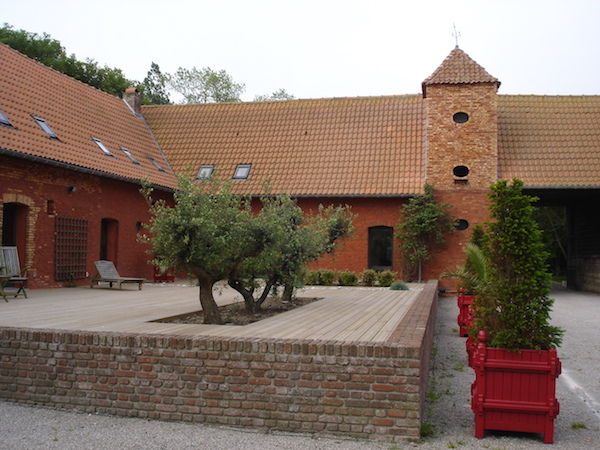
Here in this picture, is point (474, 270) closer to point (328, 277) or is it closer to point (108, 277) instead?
point (328, 277)

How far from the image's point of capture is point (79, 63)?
30.3 metres

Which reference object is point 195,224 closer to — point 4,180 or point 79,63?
point 4,180

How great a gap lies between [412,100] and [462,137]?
13.5 feet

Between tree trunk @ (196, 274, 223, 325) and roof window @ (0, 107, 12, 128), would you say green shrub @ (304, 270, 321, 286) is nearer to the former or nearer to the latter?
roof window @ (0, 107, 12, 128)

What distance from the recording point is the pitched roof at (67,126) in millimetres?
14195

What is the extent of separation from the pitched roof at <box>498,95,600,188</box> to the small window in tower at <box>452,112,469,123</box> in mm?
1890

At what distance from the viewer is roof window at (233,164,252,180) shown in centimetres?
→ 2175

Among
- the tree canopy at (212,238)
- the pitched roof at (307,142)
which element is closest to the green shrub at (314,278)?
the pitched roof at (307,142)

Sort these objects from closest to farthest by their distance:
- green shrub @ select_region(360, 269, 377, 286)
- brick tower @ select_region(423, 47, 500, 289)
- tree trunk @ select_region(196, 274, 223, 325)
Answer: tree trunk @ select_region(196, 274, 223, 325), green shrub @ select_region(360, 269, 377, 286), brick tower @ select_region(423, 47, 500, 289)

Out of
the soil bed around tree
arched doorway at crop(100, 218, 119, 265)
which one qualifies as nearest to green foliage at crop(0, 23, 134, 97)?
arched doorway at crop(100, 218, 119, 265)

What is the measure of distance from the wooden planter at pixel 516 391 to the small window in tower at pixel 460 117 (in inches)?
639

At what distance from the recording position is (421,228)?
770 inches

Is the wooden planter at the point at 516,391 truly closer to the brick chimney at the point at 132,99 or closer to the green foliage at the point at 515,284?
the green foliage at the point at 515,284

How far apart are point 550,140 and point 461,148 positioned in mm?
3729
